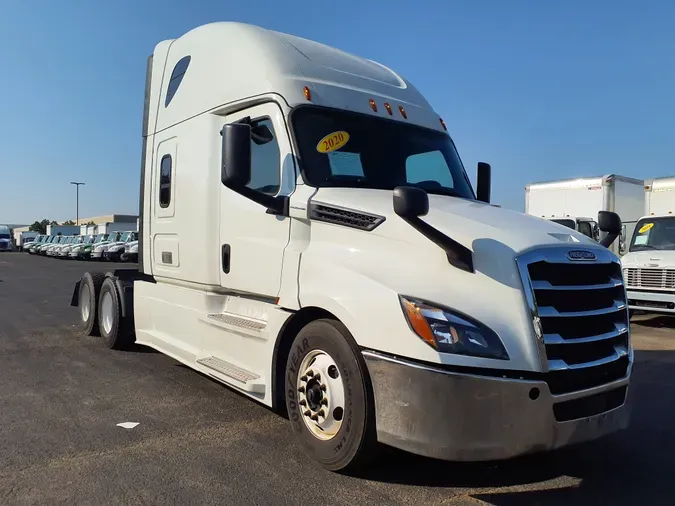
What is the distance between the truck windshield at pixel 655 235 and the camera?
12.2 metres

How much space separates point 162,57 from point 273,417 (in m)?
4.46

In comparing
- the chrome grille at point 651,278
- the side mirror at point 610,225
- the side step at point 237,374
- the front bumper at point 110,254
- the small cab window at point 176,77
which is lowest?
the front bumper at point 110,254

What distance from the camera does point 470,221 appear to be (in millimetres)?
3840

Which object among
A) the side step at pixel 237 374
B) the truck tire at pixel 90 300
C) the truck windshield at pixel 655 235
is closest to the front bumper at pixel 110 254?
the truck tire at pixel 90 300

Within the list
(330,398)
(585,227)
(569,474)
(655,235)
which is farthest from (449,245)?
(585,227)

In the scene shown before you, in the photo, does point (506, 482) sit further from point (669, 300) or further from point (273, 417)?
point (669, 300)

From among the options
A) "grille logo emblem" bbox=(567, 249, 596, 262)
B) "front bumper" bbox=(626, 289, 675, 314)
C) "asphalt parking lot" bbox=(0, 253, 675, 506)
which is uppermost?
"grille logo emblem" bbox=(567, 249, 596, 262)

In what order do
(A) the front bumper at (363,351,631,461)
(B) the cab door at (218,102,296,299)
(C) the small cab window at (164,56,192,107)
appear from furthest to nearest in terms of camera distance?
(C) the small cab window at (164,56,192,107)
(B) the cab door at (218,102,296,299)
(A) the front bumper at (363,351,631,461)

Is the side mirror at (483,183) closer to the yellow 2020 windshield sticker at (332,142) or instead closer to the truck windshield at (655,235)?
the yellow 2020 windshield sticker at (332,142)

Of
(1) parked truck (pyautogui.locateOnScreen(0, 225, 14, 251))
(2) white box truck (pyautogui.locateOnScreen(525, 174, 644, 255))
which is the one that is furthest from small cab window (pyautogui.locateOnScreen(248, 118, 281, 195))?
(1) parked truck (pyautogui.locateOnScreen(0, 225, 14, 251))

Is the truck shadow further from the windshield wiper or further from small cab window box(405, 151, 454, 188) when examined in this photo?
small cab window box(405, 151, 454, 188)

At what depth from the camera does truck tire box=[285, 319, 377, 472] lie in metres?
3.64

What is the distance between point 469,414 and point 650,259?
10.1 metres

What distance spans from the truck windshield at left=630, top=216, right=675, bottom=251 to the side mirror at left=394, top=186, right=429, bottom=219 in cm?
1062
